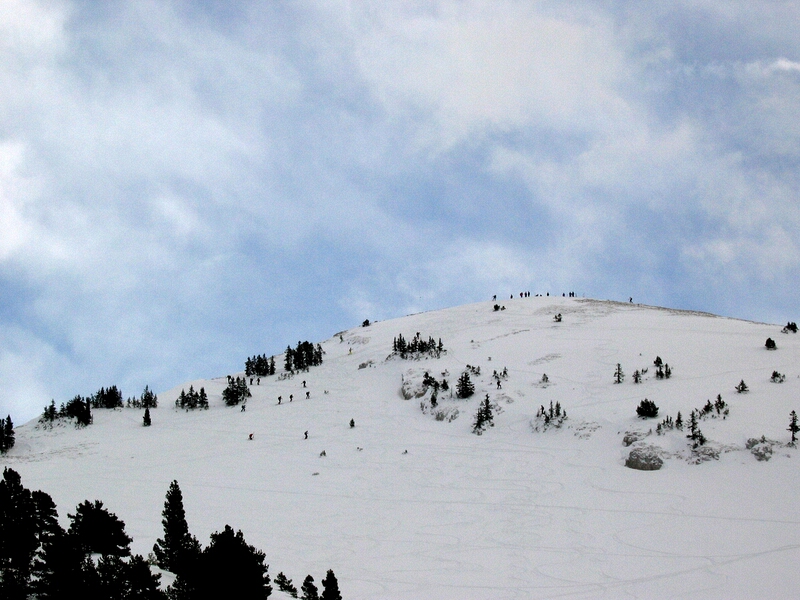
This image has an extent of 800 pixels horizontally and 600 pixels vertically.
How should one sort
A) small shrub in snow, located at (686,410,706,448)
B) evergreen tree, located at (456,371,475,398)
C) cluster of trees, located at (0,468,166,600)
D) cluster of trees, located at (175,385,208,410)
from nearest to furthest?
cluster of trees, located at (0,468,166,600) → small shrub in snow, located at (686,410,706,448) → evergreen tree, located at (456,371,475,398) → cluster of trees, located at (175,385,208,410)

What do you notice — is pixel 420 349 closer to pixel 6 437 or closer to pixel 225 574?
pixel 6 437

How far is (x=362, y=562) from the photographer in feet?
65.1

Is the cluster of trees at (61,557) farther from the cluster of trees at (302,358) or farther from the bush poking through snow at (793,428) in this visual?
the cluster of trees at (302,358)

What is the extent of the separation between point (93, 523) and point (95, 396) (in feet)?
146

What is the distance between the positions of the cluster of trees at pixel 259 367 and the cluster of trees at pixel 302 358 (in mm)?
1708

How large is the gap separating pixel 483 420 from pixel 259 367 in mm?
33755

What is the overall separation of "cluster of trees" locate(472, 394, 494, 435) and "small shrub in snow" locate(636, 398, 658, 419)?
9.15 meters

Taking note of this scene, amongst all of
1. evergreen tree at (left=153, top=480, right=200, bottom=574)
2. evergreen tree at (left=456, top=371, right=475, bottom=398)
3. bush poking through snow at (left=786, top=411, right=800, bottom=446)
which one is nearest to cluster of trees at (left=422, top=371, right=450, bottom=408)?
evergreen tree at (left=456, top=371, right=475, bottom=398)

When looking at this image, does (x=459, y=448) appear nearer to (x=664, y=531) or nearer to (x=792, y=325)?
(x=664, y=531)

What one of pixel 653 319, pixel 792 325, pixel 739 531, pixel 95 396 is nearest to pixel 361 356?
pixel 95 396

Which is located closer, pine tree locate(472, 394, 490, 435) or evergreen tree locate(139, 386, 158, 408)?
pine tree locate(472, 394, 490, 435)

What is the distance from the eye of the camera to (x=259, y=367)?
61.5 metres

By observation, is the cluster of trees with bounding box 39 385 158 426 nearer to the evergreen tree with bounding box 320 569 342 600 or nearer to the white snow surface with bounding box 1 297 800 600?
the white snow surface with bounding box 1 297 800 600

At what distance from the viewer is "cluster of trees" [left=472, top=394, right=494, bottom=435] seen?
35.0 metres
